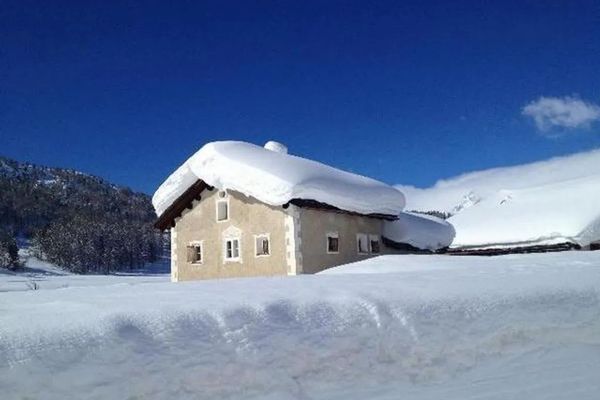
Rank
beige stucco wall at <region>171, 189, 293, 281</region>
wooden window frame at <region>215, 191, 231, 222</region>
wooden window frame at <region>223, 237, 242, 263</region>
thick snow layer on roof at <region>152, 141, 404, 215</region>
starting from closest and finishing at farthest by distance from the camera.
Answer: thick snow layer on roof at <region>152, 141, 404, 215</region>, beige stucco wall at <region>171, 189, 293, 281</region>, wooden window frame at <region>223, 237, 242, 263</region>, wooden window frame at <region>215, 191, 231, 222</region>

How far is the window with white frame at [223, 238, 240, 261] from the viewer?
1955 cm

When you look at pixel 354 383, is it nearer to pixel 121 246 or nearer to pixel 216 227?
pixel 216 227

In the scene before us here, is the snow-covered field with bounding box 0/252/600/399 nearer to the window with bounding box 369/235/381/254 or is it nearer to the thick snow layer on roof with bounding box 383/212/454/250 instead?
the window with bounding box 369/235/381/254

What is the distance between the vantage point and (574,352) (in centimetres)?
751

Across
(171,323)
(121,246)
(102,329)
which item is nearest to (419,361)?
(171,323)

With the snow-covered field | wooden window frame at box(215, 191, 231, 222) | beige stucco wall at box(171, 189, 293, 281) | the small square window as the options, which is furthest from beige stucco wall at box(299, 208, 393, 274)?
the snow-covered field

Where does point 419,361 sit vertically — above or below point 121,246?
below

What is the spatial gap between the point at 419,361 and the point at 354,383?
1.01 metres

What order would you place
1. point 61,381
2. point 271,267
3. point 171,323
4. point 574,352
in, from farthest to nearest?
point 271,267 → point 574,352 → point 171,323 → point 61,381

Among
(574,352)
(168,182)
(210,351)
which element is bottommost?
(574,352)

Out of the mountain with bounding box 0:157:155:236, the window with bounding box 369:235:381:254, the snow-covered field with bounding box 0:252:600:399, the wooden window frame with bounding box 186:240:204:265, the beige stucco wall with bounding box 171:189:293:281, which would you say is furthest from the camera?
the mountain with bounding box 0:157:155:236

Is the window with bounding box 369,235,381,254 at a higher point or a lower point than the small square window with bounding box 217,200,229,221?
lower

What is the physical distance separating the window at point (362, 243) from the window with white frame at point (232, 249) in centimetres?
455

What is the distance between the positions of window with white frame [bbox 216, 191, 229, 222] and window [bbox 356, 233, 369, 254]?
5.07 meters
